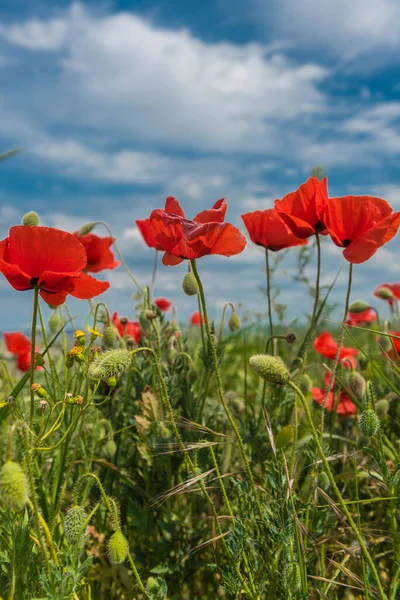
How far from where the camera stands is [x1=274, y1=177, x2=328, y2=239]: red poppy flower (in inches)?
68.8

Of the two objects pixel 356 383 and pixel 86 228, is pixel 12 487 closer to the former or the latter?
pixel 356 383

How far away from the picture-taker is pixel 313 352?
189 inches

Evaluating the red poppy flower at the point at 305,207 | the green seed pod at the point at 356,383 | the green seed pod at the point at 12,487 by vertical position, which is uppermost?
the red poppy flower at the point at 305,207

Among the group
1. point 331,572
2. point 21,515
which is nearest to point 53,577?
point 21,515

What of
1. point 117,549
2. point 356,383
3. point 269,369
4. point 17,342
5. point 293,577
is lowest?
point 293,577

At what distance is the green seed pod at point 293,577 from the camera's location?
1.42 meters

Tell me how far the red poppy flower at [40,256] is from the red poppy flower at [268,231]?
0.72m

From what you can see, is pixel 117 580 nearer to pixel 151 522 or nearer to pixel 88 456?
pixel 151 522

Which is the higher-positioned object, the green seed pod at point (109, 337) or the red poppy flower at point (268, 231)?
the red poppy flower at point (268, 231)

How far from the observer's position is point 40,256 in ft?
4.83

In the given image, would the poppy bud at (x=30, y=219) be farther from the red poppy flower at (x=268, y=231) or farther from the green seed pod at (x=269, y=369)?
the green seed pod at (x=269, y=369)

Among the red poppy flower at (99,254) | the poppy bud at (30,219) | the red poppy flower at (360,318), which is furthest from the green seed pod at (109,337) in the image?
→ the red poppy flower at (360,318)

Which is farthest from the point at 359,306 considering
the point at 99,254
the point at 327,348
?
the point at 99,254

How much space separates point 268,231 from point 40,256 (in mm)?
804
